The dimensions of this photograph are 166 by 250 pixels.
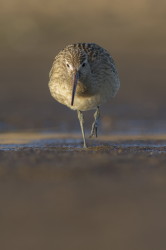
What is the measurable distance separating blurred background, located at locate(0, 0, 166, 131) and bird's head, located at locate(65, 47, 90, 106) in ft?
11.1

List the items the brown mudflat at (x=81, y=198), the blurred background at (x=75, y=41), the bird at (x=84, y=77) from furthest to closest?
the blurred background at (x=75, y=41) → the bird at (x=84, y=77) → the brown mudflat at (x=81, y=198)

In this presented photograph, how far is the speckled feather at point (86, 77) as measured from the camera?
8281 mm

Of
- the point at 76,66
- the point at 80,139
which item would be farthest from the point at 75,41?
the point at 76,66

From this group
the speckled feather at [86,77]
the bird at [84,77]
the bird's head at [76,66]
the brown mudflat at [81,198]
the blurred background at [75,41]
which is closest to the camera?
the brown mudflat at [81,198]

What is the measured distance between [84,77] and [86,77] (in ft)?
0.20

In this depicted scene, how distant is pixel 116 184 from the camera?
17.3 feet

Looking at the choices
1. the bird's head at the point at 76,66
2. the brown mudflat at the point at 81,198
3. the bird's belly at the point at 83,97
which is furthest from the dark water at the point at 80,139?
the bird's head at the point at 76,66

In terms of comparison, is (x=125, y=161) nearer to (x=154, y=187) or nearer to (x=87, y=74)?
(x=154, y=187)

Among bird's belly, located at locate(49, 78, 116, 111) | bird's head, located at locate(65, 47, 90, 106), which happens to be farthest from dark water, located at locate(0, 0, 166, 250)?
bird's head, located at locate(65, 47, 90, 106)

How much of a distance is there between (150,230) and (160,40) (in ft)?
54.2

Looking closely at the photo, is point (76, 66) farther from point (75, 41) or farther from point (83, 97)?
point (75, 41)

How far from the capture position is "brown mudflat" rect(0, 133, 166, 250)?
380cm

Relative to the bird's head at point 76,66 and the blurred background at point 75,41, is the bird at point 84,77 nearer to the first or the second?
the bird's head at point 76,66

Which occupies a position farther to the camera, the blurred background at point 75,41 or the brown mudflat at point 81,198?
→ the blurred background at point 75,41
